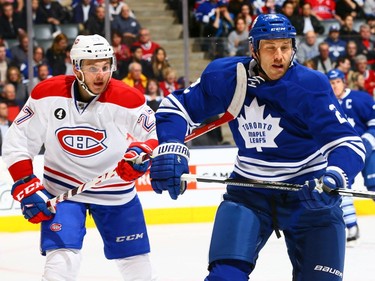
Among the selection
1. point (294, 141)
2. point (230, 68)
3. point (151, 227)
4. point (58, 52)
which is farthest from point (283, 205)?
point (58, 52)

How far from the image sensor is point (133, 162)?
3.87 meters

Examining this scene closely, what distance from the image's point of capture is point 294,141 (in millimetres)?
3314

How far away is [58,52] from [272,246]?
2.67 m

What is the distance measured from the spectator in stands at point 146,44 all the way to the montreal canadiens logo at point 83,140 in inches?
172

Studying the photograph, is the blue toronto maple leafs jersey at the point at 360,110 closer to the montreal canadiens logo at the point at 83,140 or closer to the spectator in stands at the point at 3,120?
the spectator in stands at the point at 3,120

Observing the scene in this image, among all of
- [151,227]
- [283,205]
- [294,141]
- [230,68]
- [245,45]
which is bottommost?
[151,227]

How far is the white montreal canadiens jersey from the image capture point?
4156 mm

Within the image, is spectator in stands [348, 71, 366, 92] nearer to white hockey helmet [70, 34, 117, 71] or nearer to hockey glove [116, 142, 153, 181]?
white hockey helmet [70, 34, 117, 71]

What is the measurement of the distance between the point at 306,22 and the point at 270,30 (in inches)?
235

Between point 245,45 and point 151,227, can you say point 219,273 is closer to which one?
point 151,227

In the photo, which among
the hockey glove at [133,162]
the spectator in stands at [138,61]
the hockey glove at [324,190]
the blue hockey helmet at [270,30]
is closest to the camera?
the hockey glove at [324,190]

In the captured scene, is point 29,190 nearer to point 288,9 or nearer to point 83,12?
point 83,12

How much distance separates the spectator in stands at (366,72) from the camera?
8844 mm

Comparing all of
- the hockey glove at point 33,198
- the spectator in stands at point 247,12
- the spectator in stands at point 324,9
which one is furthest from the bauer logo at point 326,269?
the spectator in stands at point 324,9
